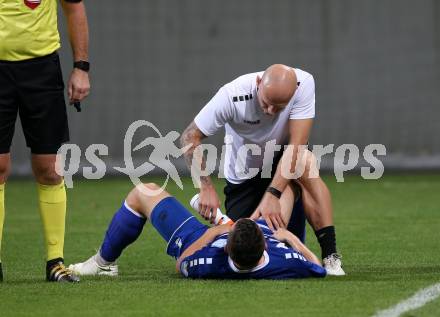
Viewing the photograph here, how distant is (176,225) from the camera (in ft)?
21.0

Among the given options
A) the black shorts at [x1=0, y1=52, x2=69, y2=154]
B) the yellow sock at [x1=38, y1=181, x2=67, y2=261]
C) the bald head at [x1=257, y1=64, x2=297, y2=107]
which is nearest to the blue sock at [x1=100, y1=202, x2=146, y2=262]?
the yellow sock at [x1=38, y1=181, x2=67, y2=261]

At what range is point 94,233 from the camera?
9062 mm

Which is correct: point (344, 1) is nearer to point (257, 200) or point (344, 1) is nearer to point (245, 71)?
point (245, 71)

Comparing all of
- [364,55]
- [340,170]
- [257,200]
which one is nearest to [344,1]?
[364,55]

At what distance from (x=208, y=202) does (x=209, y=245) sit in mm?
446

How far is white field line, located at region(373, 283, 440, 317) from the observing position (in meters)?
5.15

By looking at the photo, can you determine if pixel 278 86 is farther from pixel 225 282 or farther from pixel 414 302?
pixel 414 302

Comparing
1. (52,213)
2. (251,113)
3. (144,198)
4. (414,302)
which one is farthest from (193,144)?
(414,302)

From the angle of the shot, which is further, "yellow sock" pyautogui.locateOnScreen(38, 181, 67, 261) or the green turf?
"yellow sock" pyautogui.locateOnScreen(38, 181, 67, 261)

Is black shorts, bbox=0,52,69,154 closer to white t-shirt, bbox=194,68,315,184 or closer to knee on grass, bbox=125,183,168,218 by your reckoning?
knee on grass, bbox=125,183,168,218

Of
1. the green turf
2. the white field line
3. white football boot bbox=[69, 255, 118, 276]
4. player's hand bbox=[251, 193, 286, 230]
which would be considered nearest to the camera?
the white field line

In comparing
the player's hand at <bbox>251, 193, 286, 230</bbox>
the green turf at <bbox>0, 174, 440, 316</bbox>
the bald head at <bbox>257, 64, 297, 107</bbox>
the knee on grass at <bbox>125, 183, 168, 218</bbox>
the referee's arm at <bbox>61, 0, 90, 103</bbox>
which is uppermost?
the referee's arm at <bbox>61, 0, 90, 103</bbox>

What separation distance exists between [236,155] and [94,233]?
78.5 inches

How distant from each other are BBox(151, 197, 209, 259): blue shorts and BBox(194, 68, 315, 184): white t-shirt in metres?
0.63
